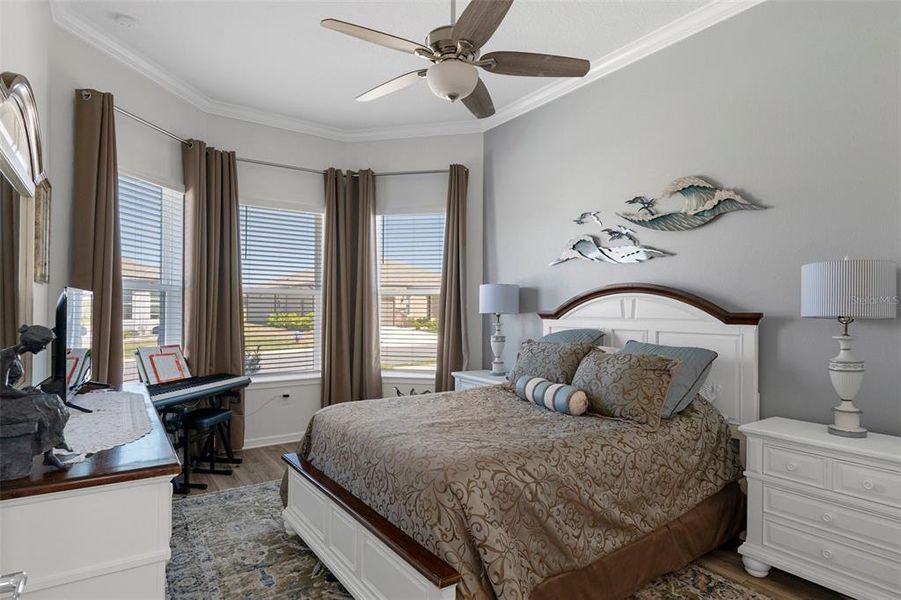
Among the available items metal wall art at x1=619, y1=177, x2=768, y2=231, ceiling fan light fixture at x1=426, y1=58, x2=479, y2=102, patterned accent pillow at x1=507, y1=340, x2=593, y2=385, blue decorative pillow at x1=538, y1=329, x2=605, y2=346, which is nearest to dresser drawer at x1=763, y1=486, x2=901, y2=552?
patterned accent pillow at x1=507, y1=340, x2=593, y2=385

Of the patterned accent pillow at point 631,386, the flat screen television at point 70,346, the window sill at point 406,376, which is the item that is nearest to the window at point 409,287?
the window sill at point 406,376

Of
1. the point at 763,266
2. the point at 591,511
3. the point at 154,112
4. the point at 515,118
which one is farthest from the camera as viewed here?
the point at 515,118

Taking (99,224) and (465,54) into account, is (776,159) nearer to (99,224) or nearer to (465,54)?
(465,54)

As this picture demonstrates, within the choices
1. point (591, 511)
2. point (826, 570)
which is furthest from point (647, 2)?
point (826, 570)

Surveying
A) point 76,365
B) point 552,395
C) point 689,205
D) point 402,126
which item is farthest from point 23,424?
point 402,126

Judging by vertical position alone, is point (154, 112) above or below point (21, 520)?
above

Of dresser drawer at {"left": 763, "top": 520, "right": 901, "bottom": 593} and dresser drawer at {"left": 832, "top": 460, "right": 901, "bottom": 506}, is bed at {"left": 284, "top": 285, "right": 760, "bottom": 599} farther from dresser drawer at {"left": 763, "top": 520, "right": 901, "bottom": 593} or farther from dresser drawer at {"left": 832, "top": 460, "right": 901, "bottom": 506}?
dresser drawer at {"left": 832, "top": 460, "right": 901, "bottom": 506}

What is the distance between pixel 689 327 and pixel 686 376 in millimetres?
489

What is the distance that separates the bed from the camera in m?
1.74

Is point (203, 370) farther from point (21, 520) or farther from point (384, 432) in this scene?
point (21, 520)

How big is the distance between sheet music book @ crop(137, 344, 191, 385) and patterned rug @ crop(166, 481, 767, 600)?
972mm

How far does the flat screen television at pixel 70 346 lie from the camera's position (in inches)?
77.1

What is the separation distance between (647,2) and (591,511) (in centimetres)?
282

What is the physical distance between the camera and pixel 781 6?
271 cm
